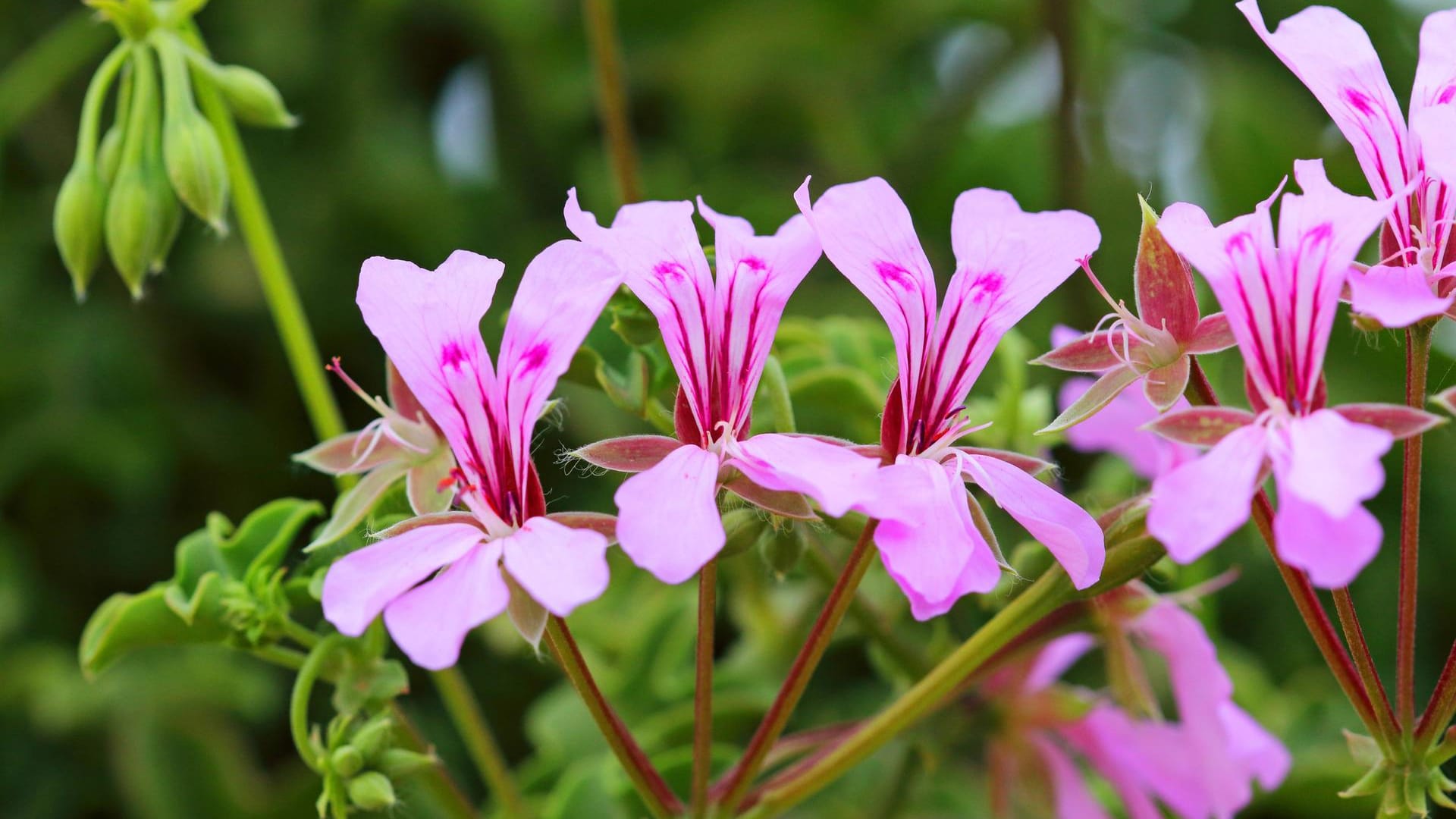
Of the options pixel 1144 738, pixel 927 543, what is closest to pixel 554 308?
pixel 927 543

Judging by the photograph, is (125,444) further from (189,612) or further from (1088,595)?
(1088,595)

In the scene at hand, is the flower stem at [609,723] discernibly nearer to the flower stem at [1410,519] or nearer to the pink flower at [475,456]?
the pink flower at [475,456]

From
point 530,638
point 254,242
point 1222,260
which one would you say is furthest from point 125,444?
point 1222,260

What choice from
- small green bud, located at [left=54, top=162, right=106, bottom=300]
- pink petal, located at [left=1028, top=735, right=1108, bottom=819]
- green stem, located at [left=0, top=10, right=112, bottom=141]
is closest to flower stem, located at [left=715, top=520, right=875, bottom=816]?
pink petal, located at [left=1028, top=735, right=1108, bottom=819]

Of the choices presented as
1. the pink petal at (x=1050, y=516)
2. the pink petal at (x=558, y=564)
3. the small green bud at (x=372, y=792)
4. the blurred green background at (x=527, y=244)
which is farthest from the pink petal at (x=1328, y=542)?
the blurred green background at (x=527, y=244)

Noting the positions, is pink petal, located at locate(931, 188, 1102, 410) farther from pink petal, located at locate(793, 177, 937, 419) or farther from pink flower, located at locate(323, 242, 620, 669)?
pink flower, located at locate(323, 242, 620, 669)

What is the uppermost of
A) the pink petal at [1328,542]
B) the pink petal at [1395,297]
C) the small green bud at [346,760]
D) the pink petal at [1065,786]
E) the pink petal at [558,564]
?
the pink petal at [1395,297]

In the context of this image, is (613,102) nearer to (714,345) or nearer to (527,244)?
(527,244)
